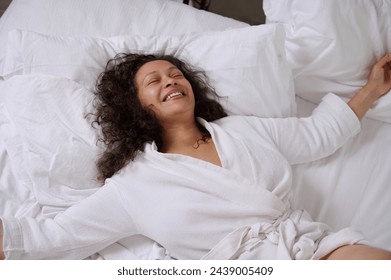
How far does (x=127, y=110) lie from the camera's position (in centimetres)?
116

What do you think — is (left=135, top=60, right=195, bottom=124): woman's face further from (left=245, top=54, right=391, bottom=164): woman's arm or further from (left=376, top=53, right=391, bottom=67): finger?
(left=376, top=53, right=391, bottom=67): finger

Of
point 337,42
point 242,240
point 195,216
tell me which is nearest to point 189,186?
Answer: point 195,216

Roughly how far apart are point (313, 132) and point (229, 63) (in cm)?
32

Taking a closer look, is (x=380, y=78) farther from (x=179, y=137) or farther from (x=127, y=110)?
(x=127, y=110)

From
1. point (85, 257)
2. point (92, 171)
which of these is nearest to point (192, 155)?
point (92, 171)

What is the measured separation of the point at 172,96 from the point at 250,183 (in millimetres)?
307

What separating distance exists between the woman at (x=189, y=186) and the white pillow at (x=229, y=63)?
0.07 m

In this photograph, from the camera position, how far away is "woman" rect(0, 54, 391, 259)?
984 millimetres

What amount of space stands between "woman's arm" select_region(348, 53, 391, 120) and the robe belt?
1.54ft

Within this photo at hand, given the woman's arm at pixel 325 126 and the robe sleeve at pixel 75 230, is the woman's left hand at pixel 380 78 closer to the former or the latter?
the woman's arm at pixel 325 126

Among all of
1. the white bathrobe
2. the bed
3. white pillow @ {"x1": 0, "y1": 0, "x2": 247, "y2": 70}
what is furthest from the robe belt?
white pillow @ {"x1": 0, "y1": 0, "x2": 247, "y2": 70}

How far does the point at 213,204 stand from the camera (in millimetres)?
1005

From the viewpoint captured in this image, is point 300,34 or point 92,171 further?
point 300,34
